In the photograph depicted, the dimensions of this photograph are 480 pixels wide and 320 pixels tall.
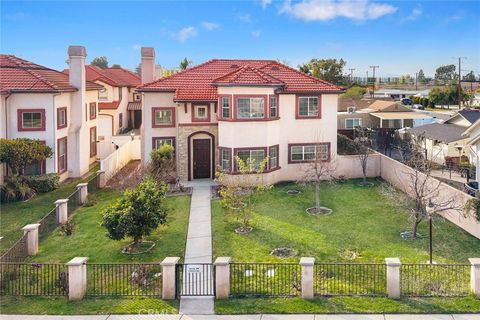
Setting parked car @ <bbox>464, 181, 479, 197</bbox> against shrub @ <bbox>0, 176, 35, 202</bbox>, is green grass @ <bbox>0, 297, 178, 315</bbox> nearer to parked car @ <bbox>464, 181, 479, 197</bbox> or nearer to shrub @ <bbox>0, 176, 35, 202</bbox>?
shrub @ <bbox>0, 176, 35, 202</bbox>

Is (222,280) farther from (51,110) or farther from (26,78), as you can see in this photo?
(26,78)

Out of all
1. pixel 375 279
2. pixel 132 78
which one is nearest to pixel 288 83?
pixel 375 279

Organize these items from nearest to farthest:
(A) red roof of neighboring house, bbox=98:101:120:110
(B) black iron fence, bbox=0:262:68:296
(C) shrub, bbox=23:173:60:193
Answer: (B) black iron fence, bbox=0:262:68:296
(C) shrub, bbox=23:173:60:193
(A) red roof of neighboring house, bbox=98:101:120:110

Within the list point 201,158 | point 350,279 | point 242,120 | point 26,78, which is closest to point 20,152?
point 26,78

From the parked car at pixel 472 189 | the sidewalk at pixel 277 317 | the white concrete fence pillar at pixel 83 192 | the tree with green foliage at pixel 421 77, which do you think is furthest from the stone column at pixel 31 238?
the tree with green foliage at pixel 421 77

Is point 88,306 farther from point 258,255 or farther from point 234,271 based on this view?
point 258,255

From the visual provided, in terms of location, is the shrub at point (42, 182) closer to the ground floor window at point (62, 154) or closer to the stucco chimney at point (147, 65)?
the ground floor window at point (62, 154)

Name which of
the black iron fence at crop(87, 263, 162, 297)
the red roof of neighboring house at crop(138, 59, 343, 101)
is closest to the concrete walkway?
the black iron fence at crop(87, 263, 162, 297)
